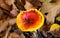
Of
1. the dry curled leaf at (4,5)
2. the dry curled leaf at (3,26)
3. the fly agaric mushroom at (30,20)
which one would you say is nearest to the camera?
the fly agaric mushroom at (30,20)

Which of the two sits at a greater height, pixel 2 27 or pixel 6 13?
pixel 6 13

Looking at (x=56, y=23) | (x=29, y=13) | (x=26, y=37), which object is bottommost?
(x=26, y=37)

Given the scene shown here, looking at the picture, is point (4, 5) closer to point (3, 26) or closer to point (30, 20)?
point (3, 26)

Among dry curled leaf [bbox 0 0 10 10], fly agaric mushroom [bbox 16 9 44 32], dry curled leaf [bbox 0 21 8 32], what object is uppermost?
dry curled leaf [bbox 0 0 10 10]

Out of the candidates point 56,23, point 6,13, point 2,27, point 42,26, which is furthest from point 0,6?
point 56,23

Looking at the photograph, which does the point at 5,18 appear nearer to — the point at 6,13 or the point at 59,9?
the point at 6,13

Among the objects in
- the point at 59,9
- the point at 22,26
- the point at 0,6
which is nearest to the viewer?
the point at 22,26

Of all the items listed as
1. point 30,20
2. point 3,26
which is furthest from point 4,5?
point 30,20

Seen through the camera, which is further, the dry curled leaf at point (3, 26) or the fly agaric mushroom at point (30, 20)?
the dry curled leaf at point (3, 26)
